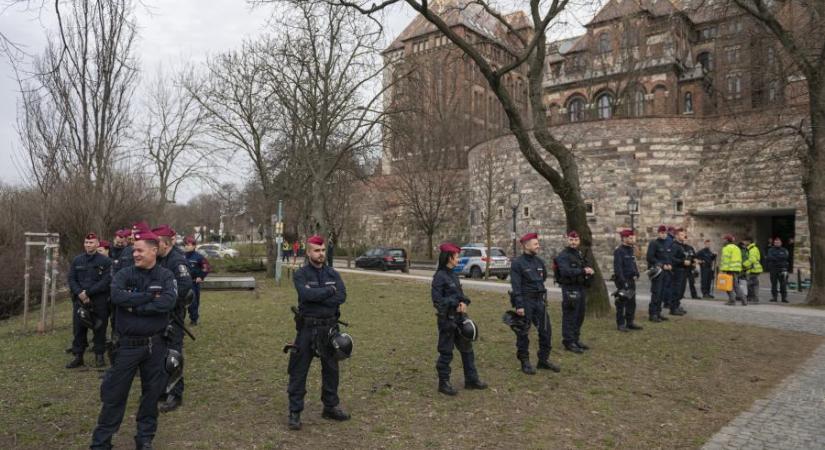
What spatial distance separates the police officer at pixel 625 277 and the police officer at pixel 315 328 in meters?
6.48

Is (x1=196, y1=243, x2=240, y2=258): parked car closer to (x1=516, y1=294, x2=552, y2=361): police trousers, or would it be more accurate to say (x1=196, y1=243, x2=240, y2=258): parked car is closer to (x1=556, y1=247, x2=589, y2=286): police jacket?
(x1=556, y1=247, x2=589, y2=286): police jacket

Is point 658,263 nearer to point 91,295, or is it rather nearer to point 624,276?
point 624,276

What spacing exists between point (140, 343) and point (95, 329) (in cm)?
A: 387

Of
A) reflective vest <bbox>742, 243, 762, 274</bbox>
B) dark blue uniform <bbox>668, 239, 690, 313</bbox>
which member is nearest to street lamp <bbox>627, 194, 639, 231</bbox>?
reflective vest <bbox>742, 243, 762, 274</bbox>

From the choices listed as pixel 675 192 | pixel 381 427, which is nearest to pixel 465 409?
pixel 381 427

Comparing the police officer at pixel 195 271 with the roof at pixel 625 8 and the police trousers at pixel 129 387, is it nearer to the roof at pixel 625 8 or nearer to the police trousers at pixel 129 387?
the police trousers at pixel 129 387

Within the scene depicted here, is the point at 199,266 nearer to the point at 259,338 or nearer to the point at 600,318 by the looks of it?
the point at 259,338

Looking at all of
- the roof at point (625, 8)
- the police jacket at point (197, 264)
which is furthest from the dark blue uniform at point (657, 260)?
the roof at point (625, 8)

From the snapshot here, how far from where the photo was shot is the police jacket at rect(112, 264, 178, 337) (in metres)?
4.46

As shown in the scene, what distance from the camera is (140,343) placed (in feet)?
14.7

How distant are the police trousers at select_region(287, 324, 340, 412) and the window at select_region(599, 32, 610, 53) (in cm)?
4426

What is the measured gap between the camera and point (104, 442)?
4.26 meters

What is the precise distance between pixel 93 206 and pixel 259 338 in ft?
31.8

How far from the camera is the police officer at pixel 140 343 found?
4.32m
